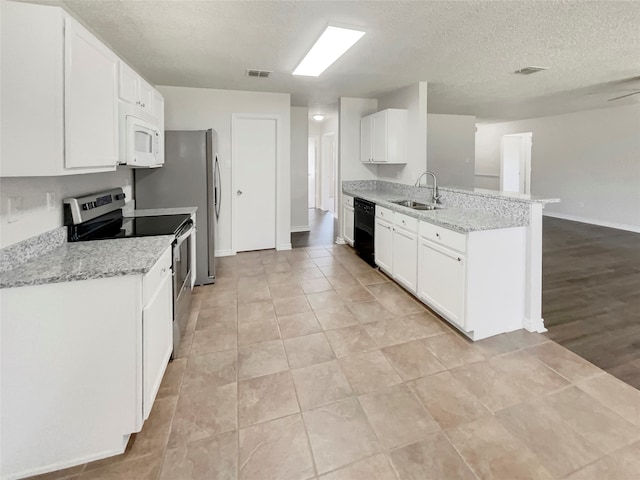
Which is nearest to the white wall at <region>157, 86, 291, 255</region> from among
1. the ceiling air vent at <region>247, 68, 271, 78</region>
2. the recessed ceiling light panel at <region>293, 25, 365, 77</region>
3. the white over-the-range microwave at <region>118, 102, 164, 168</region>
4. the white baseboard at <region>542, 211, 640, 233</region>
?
the ceiling air vent at <region>247, 68, 271, 78</region>

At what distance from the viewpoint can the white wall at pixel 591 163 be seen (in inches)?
261

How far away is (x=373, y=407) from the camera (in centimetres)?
194

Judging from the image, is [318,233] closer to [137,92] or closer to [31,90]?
[137,92]

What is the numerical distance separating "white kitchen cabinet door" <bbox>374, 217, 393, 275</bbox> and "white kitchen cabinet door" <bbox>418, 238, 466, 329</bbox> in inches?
28.1

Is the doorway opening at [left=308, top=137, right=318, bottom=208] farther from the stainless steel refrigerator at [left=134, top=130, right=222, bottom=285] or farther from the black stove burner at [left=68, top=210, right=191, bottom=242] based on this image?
the black stove burner at [left=68, top=210, right=191, bottom=242]

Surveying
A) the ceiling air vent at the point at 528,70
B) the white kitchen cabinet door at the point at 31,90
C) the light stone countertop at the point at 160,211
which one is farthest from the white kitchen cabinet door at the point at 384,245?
the white kitchen cabinet door at the point at 31,90

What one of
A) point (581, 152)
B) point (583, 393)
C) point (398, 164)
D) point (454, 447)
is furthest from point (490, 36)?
point (581, 152)

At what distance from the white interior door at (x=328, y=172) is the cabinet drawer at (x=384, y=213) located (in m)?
4.54

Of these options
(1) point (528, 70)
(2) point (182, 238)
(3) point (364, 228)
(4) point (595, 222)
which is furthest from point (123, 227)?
(4) point (595, 222)

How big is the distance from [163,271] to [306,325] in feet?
4.41

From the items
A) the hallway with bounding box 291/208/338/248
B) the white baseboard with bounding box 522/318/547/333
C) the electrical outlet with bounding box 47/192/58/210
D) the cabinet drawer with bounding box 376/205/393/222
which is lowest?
the white baseboard with bounding box 522/318/547/333

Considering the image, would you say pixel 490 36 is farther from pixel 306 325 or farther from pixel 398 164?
pixel 306 325

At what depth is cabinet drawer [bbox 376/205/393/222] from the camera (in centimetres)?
389

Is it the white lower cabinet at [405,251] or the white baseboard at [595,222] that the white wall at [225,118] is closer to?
the white lower cabinet at [405,251]
